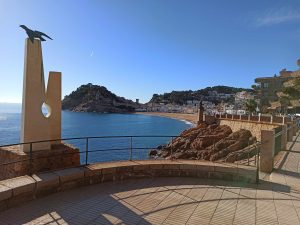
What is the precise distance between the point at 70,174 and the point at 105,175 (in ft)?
3.01

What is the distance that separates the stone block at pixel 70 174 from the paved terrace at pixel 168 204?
0.83 ft

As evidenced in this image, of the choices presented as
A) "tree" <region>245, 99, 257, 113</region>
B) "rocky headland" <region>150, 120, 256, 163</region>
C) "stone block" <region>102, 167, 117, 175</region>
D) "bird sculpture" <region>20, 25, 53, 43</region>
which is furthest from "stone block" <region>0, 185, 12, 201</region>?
"tree" <region>245, 99, 257, 113</region>

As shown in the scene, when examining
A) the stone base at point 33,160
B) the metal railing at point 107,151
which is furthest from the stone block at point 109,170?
the stone base at point 33,160

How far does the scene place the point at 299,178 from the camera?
26.9 feet

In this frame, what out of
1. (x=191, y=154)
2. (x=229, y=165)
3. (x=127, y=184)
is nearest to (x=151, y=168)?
(x=127, y=184)

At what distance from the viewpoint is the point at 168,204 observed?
5676mm

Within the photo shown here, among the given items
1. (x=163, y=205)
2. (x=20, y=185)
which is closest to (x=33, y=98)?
(x=20, y=185)

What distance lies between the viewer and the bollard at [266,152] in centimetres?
860

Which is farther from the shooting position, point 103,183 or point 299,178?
point 299,178

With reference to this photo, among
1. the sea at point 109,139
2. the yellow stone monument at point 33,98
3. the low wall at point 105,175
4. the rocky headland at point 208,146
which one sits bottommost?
the sea at point 109,139

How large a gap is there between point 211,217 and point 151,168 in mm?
2666

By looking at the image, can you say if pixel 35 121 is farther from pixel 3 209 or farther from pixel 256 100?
pixel 256 100

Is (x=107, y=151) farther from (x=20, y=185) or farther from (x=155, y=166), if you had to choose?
(x=20, y=185)

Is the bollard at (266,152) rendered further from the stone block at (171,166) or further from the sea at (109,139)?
the sea at (109,139)
